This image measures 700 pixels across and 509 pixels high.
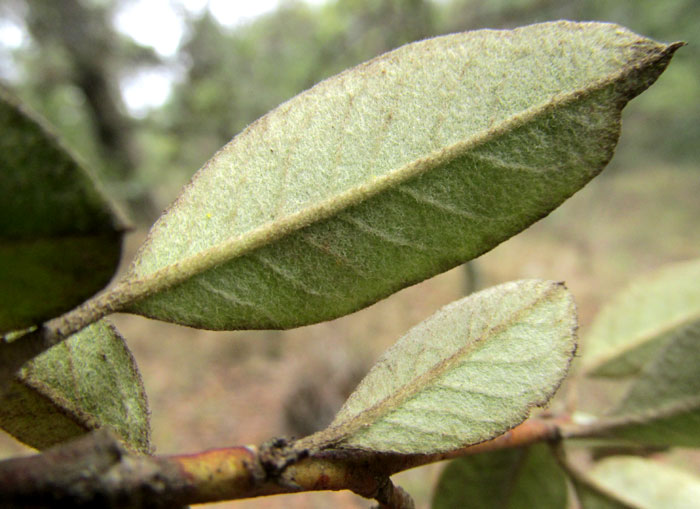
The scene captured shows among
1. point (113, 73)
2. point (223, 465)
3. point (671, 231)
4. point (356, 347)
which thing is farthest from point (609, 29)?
point (671, 231)

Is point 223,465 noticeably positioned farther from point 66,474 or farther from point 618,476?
point 618,476

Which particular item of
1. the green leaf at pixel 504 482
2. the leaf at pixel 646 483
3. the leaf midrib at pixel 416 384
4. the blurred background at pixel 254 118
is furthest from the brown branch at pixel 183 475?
the blurred background at pixel 254 118

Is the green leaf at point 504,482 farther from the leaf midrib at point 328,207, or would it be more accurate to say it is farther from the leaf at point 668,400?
the leaf midrib at point 328,207

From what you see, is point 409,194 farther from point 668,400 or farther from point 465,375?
point 668,400

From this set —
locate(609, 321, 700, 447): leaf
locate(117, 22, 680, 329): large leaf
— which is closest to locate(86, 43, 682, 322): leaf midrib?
locate(117, 22, 680, 329): large leaf

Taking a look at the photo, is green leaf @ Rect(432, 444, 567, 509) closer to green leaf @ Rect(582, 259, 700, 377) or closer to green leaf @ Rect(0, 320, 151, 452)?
green leaf @ Rect(582, 259, 700, 377)

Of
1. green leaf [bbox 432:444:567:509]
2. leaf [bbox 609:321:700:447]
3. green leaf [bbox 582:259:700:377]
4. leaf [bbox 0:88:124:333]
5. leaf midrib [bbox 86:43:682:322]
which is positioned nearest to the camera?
leaf [bbox 0:88:124:333]

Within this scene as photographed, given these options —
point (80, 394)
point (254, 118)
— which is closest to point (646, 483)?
point (80, 394)

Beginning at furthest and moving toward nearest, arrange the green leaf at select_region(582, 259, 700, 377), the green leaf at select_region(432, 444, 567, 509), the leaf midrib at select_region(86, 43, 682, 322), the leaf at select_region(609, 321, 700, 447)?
the green leaf at select_region(582, 259, 700, 377) < the green leaf at select_region(432, 444, 567, 509) < the leaf at select_region(609, 321, 700, 447) < the leaf midrib at select_region(86, 43, 682, 322)
